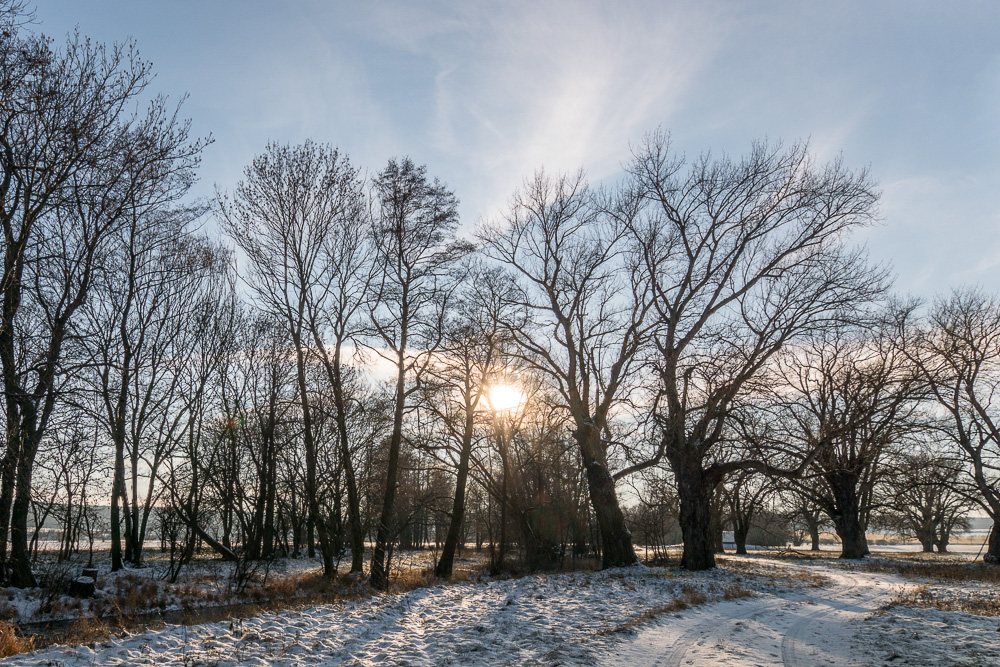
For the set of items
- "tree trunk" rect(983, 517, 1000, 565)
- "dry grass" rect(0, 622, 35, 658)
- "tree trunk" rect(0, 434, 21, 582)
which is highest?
"tree trunk" rect(0, 434, 21, 582)

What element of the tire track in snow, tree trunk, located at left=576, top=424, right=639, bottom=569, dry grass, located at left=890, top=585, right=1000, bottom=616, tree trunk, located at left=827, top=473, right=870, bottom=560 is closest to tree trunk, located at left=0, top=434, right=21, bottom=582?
the tire track in snow

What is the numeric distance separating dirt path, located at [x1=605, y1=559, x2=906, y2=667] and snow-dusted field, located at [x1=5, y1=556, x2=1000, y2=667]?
20 mm

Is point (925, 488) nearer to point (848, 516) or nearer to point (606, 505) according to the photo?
point (848, 516)

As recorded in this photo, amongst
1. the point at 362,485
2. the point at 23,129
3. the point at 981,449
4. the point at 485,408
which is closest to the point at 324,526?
the point at 362,485

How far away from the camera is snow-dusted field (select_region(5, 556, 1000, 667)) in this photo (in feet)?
21.5

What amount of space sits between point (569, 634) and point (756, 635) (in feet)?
9.22

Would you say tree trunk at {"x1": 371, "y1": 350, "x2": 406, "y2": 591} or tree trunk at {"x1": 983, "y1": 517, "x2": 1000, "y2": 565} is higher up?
tree trunk at {"x1": 371, "y1": 350, "x2": 406, "y2": 591}

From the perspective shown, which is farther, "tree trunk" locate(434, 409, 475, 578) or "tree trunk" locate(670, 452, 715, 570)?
"tree trunk" locate(434, 409, 475, 578)

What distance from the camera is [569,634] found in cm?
803

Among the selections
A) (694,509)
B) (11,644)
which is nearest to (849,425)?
(694,509)

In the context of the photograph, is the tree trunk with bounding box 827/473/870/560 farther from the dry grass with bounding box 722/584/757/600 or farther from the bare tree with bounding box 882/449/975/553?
the dry grass with bounding box 722/584/757/600

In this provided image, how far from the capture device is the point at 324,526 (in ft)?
59.8

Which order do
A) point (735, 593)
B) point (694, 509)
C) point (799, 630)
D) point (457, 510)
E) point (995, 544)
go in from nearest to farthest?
point (799, 630) < point (735, 593) < point (694, 509) < point (457, 510) < point (995, 544)

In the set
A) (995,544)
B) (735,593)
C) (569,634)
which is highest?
(569,634)
